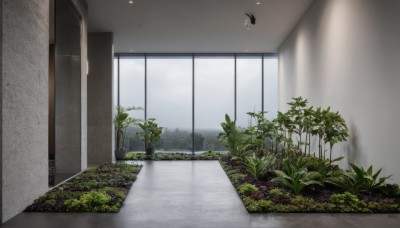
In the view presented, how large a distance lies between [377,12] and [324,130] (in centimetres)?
192

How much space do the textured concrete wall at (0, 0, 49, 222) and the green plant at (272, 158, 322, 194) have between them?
10.8 ft

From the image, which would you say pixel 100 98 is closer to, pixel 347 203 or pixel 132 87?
pixel 132 87

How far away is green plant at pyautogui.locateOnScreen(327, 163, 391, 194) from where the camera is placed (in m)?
5.11

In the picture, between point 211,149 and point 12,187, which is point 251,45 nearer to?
point 211,149

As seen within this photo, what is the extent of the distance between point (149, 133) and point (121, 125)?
3.47ft

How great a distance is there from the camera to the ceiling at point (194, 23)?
27.1ft

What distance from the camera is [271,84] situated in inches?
531

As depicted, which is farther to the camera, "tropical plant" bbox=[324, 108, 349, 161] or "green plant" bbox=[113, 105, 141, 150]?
"green plant" bbox=[113, 105, 141, 150]

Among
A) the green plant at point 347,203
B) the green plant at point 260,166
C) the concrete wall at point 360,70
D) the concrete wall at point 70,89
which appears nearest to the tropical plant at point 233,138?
A: the concrete wall at point 360,70

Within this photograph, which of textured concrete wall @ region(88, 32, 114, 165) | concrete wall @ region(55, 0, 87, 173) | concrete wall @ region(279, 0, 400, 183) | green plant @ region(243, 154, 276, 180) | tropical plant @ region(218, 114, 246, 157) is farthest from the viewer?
textured concrete wall @ region(88, 32, 114, 165)

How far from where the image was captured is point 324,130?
20.7ft

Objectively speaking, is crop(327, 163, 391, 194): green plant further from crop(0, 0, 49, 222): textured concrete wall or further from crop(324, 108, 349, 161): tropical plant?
crop(0, 0, 49, 222): textured concrete wall

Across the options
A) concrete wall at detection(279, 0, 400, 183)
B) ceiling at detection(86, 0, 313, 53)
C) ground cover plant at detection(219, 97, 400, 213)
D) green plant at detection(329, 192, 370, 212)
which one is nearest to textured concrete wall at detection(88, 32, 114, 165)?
ceiling at detection(86, 0, 313, 53)

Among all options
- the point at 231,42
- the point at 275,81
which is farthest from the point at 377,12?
the point at 275,81
